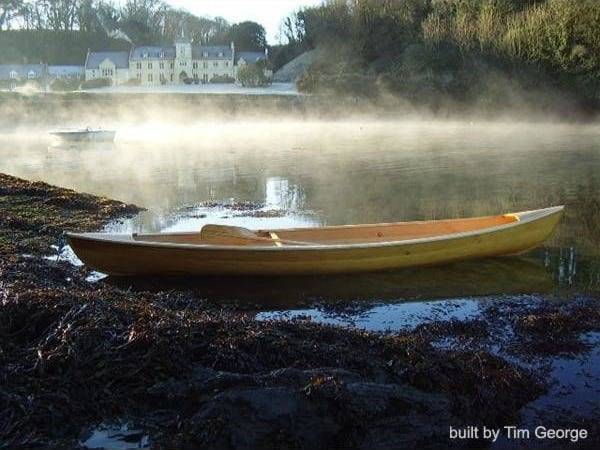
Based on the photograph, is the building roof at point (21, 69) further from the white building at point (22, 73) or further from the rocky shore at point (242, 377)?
the rocky shore at point (242, 377)

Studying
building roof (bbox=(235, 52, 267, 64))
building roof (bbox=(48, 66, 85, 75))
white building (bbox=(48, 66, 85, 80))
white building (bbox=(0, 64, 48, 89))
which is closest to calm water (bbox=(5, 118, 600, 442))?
white building (bbox=(0, 64, 48, 89))

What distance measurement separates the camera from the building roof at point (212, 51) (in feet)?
233

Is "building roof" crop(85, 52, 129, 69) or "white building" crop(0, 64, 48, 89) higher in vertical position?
"building roof" crop(85, 52, 129, 69)

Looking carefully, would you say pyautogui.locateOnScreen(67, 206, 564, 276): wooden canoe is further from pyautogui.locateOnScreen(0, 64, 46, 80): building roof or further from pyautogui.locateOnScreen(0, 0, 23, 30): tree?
pyautogui.locateOnScreen(0, 0, 23, 30): tree

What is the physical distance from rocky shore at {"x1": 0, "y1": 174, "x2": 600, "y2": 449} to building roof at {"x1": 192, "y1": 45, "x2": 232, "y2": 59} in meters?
67.5

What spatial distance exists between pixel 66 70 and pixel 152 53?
949cm

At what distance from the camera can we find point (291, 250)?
8203 millimetres

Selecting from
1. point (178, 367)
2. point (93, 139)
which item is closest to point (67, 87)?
point (93, 139)

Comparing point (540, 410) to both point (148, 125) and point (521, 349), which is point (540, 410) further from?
point (148, 125)

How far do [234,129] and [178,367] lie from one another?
120 feet

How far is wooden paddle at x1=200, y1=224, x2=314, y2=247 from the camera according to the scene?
869 cm

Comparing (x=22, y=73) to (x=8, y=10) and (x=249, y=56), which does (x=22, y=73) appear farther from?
(x=249, y=56)

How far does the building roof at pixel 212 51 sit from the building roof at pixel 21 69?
52.6ft

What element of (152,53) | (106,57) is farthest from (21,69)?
(152,53)
